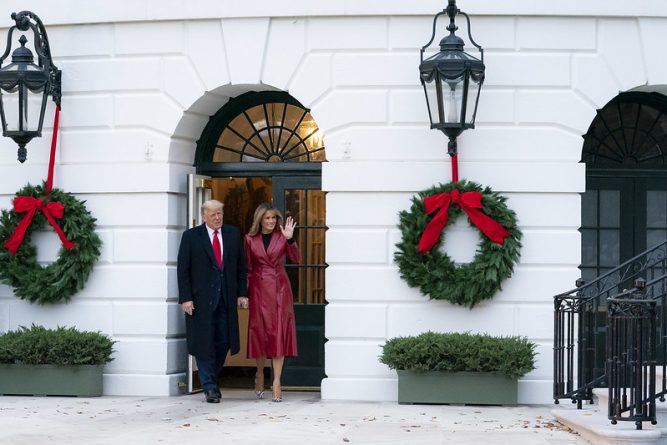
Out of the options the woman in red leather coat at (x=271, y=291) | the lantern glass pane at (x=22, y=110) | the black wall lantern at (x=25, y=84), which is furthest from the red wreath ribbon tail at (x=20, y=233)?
the woman in red leather coat at (x=271, y=291)

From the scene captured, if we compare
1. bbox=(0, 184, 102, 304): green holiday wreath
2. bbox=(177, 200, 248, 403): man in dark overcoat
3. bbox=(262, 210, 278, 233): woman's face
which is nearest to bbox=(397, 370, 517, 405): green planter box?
bbox=(177, 200, 248, 403): man in dark overcoat

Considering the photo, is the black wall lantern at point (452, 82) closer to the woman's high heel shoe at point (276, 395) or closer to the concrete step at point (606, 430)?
the woman's high heel shoe at point (276, 395)

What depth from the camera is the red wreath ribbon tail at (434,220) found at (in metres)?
13.6

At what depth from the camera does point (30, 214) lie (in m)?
14.3


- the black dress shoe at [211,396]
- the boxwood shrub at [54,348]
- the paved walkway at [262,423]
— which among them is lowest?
the paved walkway at [262,423]

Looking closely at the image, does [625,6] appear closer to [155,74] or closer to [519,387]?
[519,387]

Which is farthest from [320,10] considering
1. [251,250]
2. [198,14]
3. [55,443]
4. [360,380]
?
[55,443]

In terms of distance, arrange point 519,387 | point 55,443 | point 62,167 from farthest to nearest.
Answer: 1. point 62,167
2. point 519,387
3. point 55,443

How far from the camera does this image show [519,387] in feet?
44.5

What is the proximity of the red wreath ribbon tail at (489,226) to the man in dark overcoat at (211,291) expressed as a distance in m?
2.37

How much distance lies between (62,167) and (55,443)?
14.8ft

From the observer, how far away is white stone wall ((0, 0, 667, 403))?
45.0ft

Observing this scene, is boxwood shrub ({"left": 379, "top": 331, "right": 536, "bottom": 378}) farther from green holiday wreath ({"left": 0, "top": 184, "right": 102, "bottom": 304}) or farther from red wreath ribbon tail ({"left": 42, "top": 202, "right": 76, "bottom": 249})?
red wreath ribbon tail ({"left": 42, "top": 202, "right": 76, "bottom": 249})

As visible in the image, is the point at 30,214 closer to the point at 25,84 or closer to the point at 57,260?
the point at 57,260
